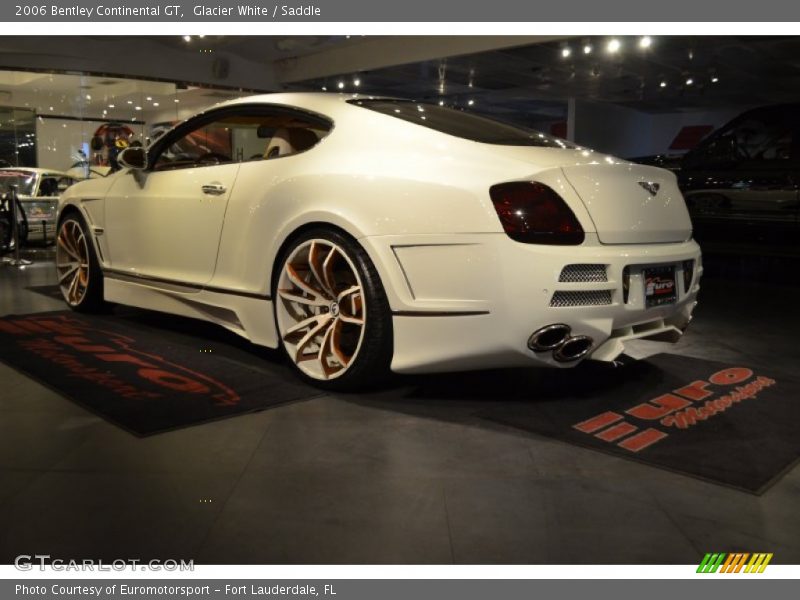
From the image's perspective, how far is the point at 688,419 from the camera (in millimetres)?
2771

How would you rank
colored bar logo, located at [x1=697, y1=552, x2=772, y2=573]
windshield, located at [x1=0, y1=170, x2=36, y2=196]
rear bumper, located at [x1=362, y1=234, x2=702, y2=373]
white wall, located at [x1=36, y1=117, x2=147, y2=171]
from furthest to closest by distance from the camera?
1. white wall, located at [x1=36, y1=117, x2=147, y2=171]
2. windshield, located at [x1=0, y1=170, x2=36, y2=196]
3. rear bumper, located at [x1=362, y1=234, x2=702, y2=373]
4. colored bar logo, located at [x1=697, y1=552, x2=772, y2=573]

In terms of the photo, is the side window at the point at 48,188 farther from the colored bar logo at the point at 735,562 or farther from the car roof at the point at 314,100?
the colored bar logo at the point at 735,562

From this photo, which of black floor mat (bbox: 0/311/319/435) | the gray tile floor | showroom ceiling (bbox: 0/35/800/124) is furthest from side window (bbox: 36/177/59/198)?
the gray tile floor

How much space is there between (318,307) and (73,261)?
2.59 meters

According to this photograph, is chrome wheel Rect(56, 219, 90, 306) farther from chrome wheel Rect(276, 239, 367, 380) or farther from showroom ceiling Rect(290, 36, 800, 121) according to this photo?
showroom ceiling Rect(290, 36, 800, 121)

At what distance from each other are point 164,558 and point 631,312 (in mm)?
1837

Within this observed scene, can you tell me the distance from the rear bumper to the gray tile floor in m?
0.29

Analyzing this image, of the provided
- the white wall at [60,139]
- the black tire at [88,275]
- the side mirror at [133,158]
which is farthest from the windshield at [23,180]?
the side mirror at [133,158]

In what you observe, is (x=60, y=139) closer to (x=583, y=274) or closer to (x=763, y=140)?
(x=763, y=140)

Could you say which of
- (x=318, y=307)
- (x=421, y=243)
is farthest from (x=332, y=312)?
(x=421, y=243)

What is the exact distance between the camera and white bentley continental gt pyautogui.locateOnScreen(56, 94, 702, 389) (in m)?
2.62

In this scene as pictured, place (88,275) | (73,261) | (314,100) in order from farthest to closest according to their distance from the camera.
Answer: (73,261), (88,275), (314,100)
